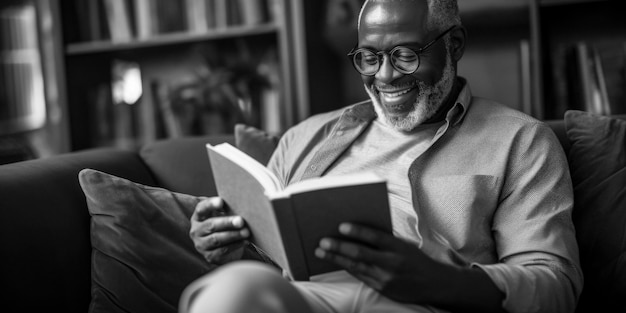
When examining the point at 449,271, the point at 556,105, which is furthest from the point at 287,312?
the point at 556,105

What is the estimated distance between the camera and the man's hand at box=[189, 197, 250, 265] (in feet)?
4.51

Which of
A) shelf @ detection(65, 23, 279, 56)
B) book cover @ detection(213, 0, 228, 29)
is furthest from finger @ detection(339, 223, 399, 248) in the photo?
book cover @ detection(213, 0, 228, 29)

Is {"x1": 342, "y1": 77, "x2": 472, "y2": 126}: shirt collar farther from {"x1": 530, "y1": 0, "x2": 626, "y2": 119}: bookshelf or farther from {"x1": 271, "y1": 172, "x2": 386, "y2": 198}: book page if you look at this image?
{"x1": 530, "y1": 0, "x2": 626, "y2": 119}: bookshelf

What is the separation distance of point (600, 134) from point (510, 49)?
974 millimetres

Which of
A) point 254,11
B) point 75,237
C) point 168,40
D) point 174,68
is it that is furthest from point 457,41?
point 174,68

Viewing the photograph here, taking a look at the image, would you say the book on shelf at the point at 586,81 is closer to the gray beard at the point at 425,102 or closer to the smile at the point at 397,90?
the gray beard at the point at 425,102

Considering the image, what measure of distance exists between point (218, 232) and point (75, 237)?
42 centimetres

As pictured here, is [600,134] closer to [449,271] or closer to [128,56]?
[449,271]

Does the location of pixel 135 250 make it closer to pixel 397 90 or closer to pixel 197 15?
pixel 397 90

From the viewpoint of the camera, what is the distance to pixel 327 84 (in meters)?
2.71

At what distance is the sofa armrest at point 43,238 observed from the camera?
1.47m

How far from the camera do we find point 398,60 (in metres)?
1.63

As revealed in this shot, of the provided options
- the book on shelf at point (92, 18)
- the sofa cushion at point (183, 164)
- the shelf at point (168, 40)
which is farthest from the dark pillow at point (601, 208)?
the book on shelf at point (92, 18)

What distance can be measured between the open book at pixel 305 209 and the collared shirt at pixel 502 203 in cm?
29
